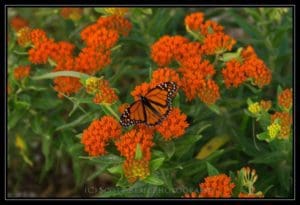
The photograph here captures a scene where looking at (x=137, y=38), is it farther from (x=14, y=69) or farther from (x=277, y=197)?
(x=277, y=197)

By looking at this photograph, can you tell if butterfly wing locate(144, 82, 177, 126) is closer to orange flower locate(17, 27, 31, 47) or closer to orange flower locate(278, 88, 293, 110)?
orange flower locate(278, 88, 293, 110)

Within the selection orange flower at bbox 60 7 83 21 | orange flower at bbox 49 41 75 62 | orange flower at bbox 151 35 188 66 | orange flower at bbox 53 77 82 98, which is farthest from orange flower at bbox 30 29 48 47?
orange flower at bbox 151 35 188 66

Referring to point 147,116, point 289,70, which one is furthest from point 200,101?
point 289,70

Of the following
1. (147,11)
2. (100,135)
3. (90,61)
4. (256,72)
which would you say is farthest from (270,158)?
(147,11)

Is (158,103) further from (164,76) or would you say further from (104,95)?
(104,95)

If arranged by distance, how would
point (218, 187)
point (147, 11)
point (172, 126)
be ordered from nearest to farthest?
point (218, 187), point (172, 126), point (147, 11)

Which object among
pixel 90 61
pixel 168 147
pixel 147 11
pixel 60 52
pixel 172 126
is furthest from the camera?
pixel 147 11

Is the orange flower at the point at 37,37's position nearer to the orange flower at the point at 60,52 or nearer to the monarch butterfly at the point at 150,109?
the orange flower at the point at 60,52
